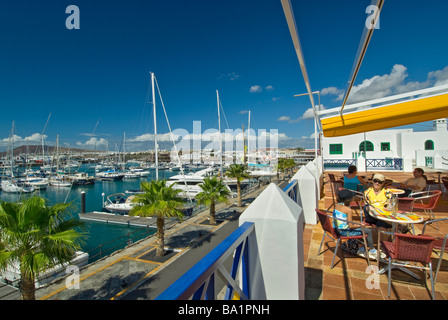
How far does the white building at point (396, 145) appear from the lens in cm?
1930

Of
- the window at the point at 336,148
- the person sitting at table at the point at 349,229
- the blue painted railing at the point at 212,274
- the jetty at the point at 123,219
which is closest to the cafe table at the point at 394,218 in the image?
the person sitting at table at the point at 349,229

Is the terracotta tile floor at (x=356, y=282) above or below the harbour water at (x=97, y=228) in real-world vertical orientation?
above

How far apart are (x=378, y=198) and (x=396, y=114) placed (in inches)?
81.0

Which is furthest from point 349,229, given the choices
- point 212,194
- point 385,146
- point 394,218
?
point 385,146

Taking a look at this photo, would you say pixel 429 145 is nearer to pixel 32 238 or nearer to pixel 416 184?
pixel 416 184

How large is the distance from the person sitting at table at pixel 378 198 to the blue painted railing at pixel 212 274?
260 cm

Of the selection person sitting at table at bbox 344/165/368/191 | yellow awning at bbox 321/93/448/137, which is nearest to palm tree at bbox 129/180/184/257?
person sitting at table at bbox 344/165/368/191

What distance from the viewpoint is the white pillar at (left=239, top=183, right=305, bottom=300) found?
192 centimetres

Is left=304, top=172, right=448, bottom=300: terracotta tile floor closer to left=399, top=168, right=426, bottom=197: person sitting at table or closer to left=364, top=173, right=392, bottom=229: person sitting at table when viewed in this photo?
left=364, top=173, right=392, bottom=229: person sitting at table

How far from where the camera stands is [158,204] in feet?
37.4

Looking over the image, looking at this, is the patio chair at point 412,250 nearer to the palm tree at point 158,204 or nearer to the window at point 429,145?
the palm tree at point 158,204

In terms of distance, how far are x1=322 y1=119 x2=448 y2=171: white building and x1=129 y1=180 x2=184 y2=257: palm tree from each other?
15847 mm

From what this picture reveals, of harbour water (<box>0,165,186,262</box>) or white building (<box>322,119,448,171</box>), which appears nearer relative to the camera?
harbour water (<box>0,165,186,262</box>)
